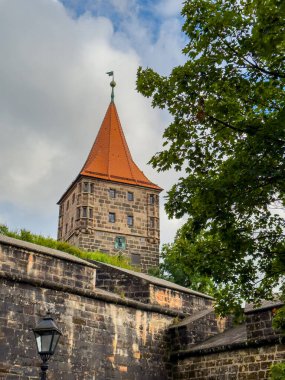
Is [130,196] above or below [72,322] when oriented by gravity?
above

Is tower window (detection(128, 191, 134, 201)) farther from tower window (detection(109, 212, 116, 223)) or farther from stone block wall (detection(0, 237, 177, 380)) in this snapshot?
stone block wall (detection(0, 237, 177, 380))

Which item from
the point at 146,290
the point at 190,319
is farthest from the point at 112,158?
the point at 190,319

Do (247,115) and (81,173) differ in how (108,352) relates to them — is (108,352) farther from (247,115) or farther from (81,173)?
(81,173)

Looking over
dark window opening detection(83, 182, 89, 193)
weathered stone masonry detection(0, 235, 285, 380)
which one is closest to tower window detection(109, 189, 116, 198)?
dark window opening detection(83, 182, 89, 193)

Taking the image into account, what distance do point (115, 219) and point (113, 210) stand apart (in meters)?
0.84

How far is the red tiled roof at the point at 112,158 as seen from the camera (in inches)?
1770

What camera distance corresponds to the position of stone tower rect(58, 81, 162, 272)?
1635 inches

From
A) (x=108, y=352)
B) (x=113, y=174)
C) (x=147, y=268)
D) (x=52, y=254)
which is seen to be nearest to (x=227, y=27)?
→ (x=52, y=254)

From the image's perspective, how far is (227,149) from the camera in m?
9.28

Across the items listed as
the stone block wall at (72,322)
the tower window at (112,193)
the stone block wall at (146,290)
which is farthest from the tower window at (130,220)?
the stone block wall at (72,322)

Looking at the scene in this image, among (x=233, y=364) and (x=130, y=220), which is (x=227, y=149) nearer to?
(x=233, y=364)

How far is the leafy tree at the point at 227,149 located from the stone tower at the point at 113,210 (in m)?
31.7

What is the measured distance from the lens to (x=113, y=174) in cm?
4522

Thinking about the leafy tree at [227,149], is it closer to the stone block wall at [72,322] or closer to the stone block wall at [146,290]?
the stone block wall at [72,322]
